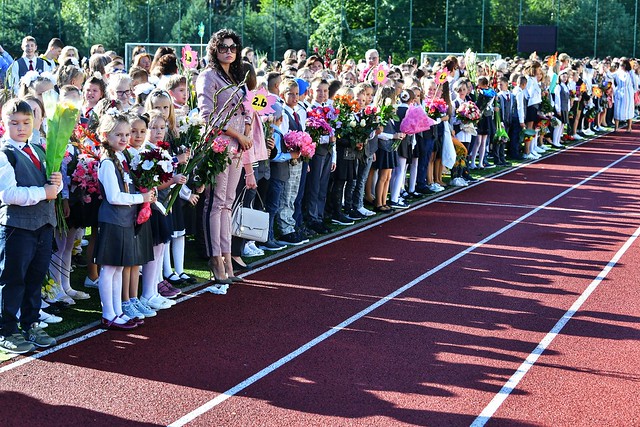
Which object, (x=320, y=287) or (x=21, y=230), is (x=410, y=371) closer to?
(x=320, y=287)

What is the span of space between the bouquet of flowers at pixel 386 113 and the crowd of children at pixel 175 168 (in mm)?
29

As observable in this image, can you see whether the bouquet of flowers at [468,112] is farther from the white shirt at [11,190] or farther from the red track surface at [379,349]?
the white shirt at [11,190]

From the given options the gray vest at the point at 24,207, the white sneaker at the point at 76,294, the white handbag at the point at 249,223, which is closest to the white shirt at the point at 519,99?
the white handbag at the point at 249,223

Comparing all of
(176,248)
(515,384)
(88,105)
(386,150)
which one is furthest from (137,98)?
(515,384)

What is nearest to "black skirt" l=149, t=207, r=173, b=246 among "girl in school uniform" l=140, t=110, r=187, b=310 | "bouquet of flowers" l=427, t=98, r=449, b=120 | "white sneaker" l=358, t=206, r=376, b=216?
"girl in school uniform" l=140, t=110, r=187, b=310

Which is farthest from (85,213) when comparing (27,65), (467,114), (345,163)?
(467,114)

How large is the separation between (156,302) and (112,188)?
1.42 metres

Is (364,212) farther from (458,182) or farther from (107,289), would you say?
(107,289)

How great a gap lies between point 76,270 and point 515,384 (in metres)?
5.26

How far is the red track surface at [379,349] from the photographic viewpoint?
6.56 metres

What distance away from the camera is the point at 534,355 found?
26.0 ft

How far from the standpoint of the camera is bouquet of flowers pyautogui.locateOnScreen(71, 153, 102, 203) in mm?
8344

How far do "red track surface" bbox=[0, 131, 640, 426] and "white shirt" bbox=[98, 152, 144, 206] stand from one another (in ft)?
3.80

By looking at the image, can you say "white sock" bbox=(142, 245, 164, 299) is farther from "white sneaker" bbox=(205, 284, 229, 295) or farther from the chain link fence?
the chain link fence
